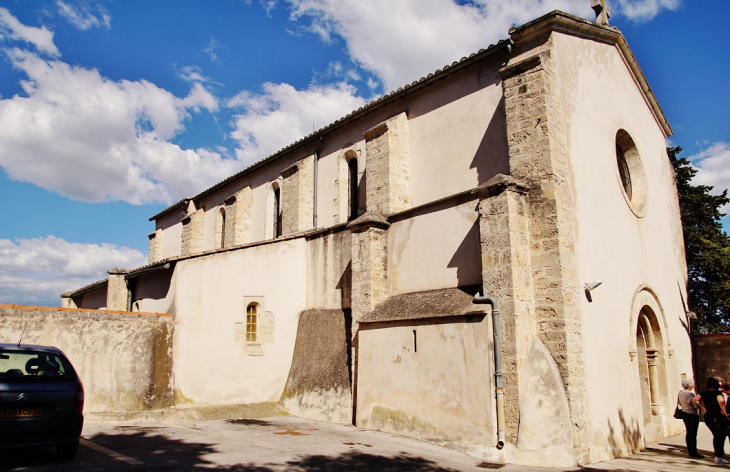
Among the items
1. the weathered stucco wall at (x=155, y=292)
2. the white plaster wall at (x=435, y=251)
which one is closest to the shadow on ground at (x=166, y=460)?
the white plaster wall at (x=435, y=251)

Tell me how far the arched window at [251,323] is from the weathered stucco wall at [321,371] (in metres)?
1.18

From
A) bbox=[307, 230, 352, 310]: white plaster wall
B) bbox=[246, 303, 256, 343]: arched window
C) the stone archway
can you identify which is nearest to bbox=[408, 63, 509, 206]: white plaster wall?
bbox=[307, 230, 352, 310]: white plaster wall

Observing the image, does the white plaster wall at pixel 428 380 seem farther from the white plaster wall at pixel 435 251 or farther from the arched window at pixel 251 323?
the arched window at pixel 251 323

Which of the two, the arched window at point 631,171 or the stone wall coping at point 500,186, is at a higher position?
the arched window at point 631,171

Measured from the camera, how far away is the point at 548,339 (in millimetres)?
9609

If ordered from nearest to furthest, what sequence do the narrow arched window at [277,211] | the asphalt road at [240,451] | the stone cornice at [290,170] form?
the asphalt road at [240,451] < the stone cornice at [290,170] < the narrow arched window at [277,211]

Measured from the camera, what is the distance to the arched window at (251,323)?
13.4m

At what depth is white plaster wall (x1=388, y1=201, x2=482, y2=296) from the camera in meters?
10.9

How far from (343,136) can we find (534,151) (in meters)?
7.45

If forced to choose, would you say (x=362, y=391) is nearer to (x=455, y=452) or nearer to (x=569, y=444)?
(x=455, y=452)

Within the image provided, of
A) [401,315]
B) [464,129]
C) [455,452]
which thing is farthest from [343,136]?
[455,452]

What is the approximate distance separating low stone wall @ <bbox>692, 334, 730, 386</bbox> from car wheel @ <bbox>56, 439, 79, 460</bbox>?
15195 millimetres

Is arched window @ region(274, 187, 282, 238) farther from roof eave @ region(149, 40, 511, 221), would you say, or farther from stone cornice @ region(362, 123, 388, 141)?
stone cornice @ region(362, 123, 388, 141)

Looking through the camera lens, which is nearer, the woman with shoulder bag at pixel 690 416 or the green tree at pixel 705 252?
the woman with shoulder bag at pixel 690 416
